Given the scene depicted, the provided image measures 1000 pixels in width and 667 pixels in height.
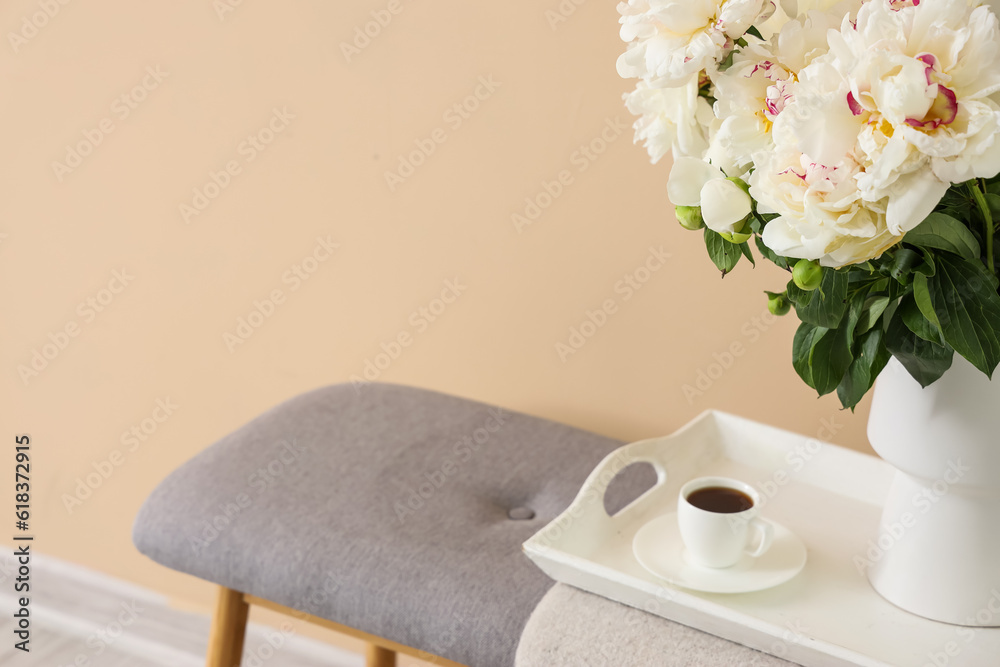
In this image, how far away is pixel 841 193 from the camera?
0.54 metres

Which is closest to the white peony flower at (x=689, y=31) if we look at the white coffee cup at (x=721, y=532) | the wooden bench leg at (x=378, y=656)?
the white coffee cup at (x=721, y=532)

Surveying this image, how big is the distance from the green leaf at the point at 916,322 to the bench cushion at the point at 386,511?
45 centimetres

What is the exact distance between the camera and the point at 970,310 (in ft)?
2.00

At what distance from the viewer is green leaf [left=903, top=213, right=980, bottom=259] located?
1.92 ft

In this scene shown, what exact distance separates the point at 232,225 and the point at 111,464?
56 cm

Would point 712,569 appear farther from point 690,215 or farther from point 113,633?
point 113,633

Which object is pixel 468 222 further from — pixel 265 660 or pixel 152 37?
pixel 265 660

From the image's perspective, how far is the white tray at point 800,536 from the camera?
74cm

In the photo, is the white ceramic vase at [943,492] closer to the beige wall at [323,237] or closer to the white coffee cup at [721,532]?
the white coffee cup at [721,532]

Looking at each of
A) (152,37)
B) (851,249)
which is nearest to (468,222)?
(152,37)

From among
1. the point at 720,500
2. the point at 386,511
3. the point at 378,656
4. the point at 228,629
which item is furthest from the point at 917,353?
the point at 378,656

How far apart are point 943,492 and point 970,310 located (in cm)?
19

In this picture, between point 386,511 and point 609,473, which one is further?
point 386,511

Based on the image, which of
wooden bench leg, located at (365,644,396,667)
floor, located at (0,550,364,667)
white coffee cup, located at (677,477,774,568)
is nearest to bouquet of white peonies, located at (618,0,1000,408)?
white coffee cup, located at (677,477,774,568)
